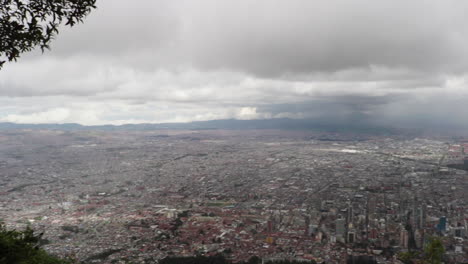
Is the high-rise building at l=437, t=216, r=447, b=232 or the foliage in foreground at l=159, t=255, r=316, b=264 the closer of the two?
the foliage in foreground at l=159, t=255, r=316, b=264

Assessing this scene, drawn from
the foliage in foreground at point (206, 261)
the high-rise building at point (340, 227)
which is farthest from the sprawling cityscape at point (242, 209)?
the foliage in foreground at point (206, 261)

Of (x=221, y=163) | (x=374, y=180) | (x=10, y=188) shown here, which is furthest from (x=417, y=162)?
(x=10, y=188)

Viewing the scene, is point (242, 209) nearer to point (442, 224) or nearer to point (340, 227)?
point (340, 227)

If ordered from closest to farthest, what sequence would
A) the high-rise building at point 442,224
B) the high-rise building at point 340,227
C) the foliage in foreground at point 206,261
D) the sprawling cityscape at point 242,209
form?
the foliage in foreground at point 206,261 → the sprawling cityscape at point 242,209 → the high-rise building at point 340,227 → the high-rise building at point 442,224


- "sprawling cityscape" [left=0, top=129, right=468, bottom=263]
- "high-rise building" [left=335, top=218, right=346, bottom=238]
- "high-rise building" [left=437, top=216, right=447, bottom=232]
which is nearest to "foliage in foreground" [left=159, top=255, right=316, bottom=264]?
"sprawling cityscape" [left=0, top=129, right=468, bottom=263]

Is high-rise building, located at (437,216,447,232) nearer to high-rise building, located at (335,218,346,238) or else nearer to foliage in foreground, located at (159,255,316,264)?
high-rise building, located at (335,218,346,238)

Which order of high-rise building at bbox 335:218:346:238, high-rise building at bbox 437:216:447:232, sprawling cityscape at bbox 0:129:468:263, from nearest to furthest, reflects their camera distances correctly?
1. sprawling cityscape at bbox 0:129:468:263
2. high-rise building at bbox 335:218:346:238
3. high-rise building at bbox 437:216:447:232

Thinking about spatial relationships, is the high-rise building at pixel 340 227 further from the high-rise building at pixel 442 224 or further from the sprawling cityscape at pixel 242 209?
the high-rise building at pixel 442 224

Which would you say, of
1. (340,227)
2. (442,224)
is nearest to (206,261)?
(340,227)

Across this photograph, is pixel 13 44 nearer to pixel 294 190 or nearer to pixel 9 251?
pixel 9 251
